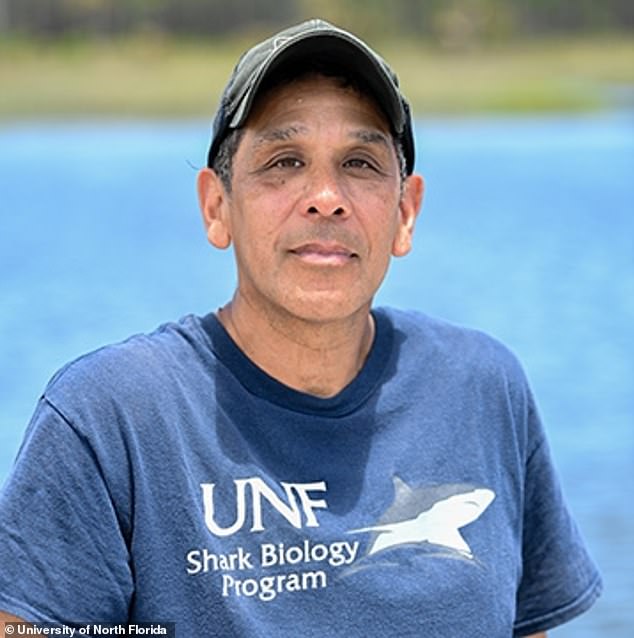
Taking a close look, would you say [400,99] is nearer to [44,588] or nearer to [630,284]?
[44,588]

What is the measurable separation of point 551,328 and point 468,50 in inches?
1260

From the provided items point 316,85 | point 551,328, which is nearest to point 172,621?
point 316,85

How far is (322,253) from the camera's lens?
2029 mm

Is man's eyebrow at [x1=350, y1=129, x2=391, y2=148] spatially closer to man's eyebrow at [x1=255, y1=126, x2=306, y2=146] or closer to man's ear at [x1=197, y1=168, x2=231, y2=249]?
man's eyebrow at [x1=255, y1=126, x2=306, y2=146]

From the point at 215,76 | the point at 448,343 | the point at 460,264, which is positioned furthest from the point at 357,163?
the point at 215,76

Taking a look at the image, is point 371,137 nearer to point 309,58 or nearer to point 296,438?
point 309,58

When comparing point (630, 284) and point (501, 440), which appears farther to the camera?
point (630, 284)

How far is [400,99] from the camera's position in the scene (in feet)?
6.69

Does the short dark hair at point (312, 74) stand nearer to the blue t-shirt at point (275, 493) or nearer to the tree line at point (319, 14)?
the blue t-shirt at point (275, 493)

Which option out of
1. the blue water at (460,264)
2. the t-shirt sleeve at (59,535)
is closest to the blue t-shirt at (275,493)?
the t-shirt sleeve at (59,535)

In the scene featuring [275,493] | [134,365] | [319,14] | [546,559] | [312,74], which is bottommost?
[546,559]

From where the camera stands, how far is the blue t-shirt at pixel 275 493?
185 cm

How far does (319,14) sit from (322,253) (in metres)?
41.0

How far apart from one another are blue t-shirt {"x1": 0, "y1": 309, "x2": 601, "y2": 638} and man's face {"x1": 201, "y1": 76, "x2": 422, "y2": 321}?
4.3 inches
